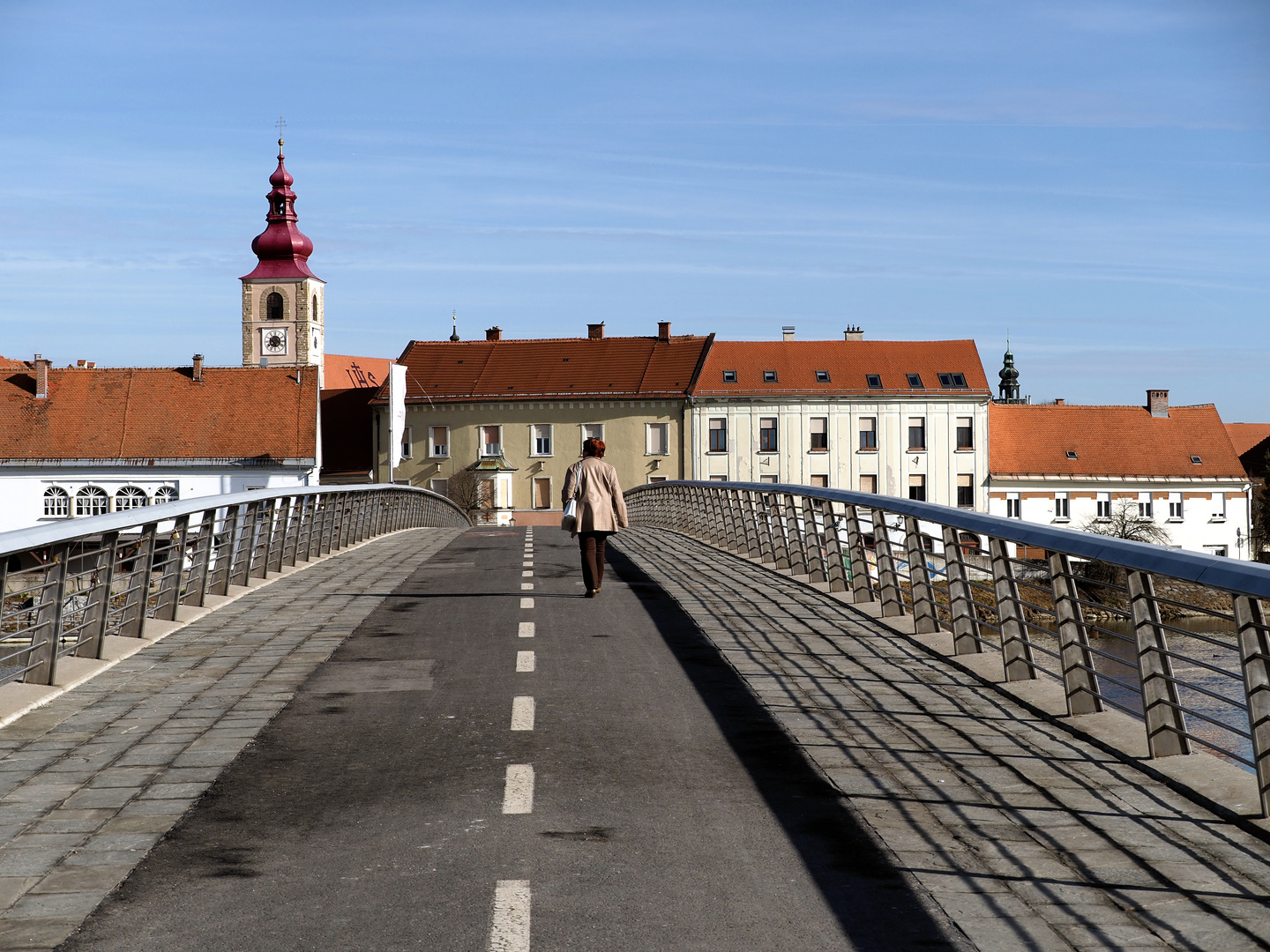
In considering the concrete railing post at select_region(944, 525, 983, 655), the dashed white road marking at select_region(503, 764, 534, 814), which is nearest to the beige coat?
the concrete railing post at select_region(944, 525, 983, 655)

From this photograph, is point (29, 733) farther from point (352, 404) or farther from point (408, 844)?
point (352, 404)

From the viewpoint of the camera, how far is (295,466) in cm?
7738

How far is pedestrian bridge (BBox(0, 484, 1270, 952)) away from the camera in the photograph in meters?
4.50

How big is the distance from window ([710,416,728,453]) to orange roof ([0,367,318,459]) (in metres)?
21.6

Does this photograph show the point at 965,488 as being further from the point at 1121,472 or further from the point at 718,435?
the point at 718,435

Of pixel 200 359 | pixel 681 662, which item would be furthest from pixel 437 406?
pixel 681 662

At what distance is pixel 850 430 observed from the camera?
8219 cm

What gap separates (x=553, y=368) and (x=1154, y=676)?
257 ft

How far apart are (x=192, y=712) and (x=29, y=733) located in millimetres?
884

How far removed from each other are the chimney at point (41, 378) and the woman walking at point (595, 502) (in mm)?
72749

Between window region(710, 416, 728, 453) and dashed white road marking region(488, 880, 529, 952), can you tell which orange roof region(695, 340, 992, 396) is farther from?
dashed white road marking region(488, 880, 529, 952)

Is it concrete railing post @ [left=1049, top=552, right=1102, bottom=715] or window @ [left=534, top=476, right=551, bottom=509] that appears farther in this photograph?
window @ [left=534, top=476, right=551, bottom=509]

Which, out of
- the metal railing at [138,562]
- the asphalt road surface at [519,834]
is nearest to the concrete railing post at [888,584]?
the asphalt road surface at [519,834]

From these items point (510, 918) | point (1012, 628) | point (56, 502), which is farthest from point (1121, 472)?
point (510, 918)
